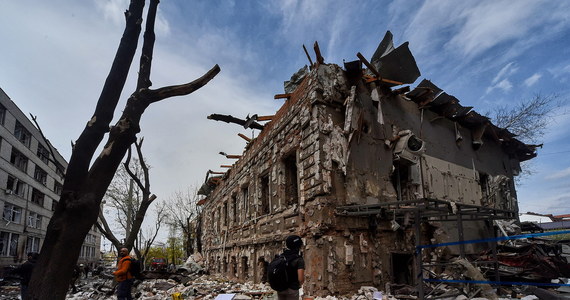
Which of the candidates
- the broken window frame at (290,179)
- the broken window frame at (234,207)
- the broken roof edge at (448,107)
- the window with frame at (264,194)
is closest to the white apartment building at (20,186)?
the broken window frame at (234,207)

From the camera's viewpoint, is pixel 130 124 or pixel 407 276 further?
pixel 407 276

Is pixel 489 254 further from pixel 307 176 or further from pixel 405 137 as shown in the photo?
pixel 307 176

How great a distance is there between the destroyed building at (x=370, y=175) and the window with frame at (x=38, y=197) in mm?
28928

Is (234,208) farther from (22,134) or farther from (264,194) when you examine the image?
(22,134)

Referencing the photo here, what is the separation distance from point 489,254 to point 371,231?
156 inches

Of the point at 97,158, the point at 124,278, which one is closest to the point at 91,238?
the point at 124,278

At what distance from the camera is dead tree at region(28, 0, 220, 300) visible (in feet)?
10.7

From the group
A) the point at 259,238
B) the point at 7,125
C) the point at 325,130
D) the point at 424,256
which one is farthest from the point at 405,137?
the point at 7,125

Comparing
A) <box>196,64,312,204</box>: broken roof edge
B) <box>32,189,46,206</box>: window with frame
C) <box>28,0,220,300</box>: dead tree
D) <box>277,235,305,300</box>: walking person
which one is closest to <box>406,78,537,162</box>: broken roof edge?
<box>196,64,312,204</box>: broken roof edge

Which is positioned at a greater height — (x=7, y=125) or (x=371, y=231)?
(x=7, y=125)

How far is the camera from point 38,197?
35000 mm

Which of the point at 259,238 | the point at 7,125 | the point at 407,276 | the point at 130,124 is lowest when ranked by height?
the point at 407,276

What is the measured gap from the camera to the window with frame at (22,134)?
1150 inches

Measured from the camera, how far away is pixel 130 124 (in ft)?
12.4
